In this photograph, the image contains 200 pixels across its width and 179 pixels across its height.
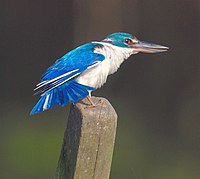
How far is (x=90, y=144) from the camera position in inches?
89.0

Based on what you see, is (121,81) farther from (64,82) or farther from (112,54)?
(64,82)

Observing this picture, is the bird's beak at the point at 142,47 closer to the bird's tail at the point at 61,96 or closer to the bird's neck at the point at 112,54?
the bird's neck at the point at 112,54

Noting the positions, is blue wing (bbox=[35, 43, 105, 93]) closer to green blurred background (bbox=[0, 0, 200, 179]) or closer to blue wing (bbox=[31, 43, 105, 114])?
blue wing (bbox=[31, 43, 105, 114])

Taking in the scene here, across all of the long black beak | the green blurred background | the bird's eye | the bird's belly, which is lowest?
the green blurred background

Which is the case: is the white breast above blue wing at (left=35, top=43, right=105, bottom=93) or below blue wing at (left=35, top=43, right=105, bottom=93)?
below

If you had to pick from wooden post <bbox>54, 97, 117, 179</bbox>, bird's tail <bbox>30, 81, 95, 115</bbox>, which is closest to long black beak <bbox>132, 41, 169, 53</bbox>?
bird's tail <bbox>30, 81, 95, 115</bbox>

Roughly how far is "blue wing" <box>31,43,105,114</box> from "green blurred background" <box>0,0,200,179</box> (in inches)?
119

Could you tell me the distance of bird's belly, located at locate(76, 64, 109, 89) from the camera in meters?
3.19

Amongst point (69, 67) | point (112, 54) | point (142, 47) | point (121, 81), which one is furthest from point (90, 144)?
point (121, 81)
